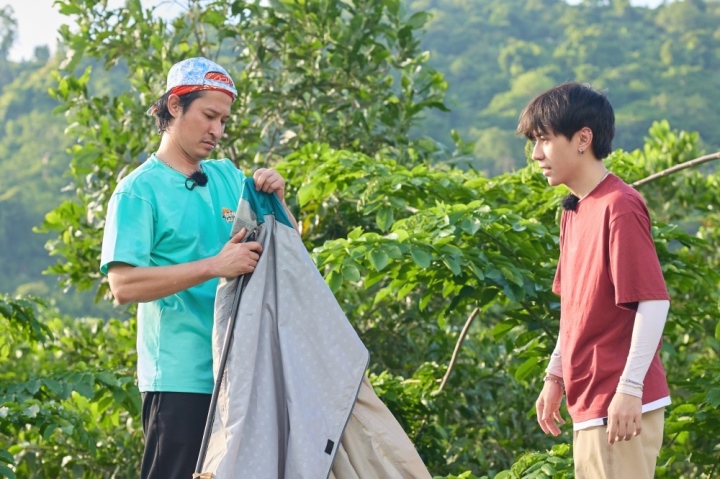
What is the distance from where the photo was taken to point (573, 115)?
2631mm

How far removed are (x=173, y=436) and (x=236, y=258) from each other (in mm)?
419

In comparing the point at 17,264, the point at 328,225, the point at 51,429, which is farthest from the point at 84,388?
the point at 17,264

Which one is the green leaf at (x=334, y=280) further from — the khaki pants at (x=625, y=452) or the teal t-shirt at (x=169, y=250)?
the khaki pants at (x=625, y=452)

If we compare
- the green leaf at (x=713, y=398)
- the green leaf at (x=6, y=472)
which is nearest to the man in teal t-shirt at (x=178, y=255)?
the green leaf at (x=6, y=472)

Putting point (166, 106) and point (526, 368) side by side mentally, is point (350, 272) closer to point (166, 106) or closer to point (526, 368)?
point (526, 368)

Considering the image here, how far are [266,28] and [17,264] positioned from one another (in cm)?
4150

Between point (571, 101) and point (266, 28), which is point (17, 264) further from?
point (571, 101)

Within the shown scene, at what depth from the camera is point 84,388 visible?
4.11m

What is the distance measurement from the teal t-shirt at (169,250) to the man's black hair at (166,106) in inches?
3.9

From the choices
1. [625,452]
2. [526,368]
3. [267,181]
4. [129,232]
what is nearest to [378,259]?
[526,368]

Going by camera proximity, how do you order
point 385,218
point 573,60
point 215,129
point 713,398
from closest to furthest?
point 215,129, point 713,398, point 385,218, point 573,60

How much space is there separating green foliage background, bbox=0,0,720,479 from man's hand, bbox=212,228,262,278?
3.35 feet

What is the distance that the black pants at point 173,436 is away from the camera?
2574 millimetres

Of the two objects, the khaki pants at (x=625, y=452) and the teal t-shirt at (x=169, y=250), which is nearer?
the khaki pants at (x=625, y=452)
